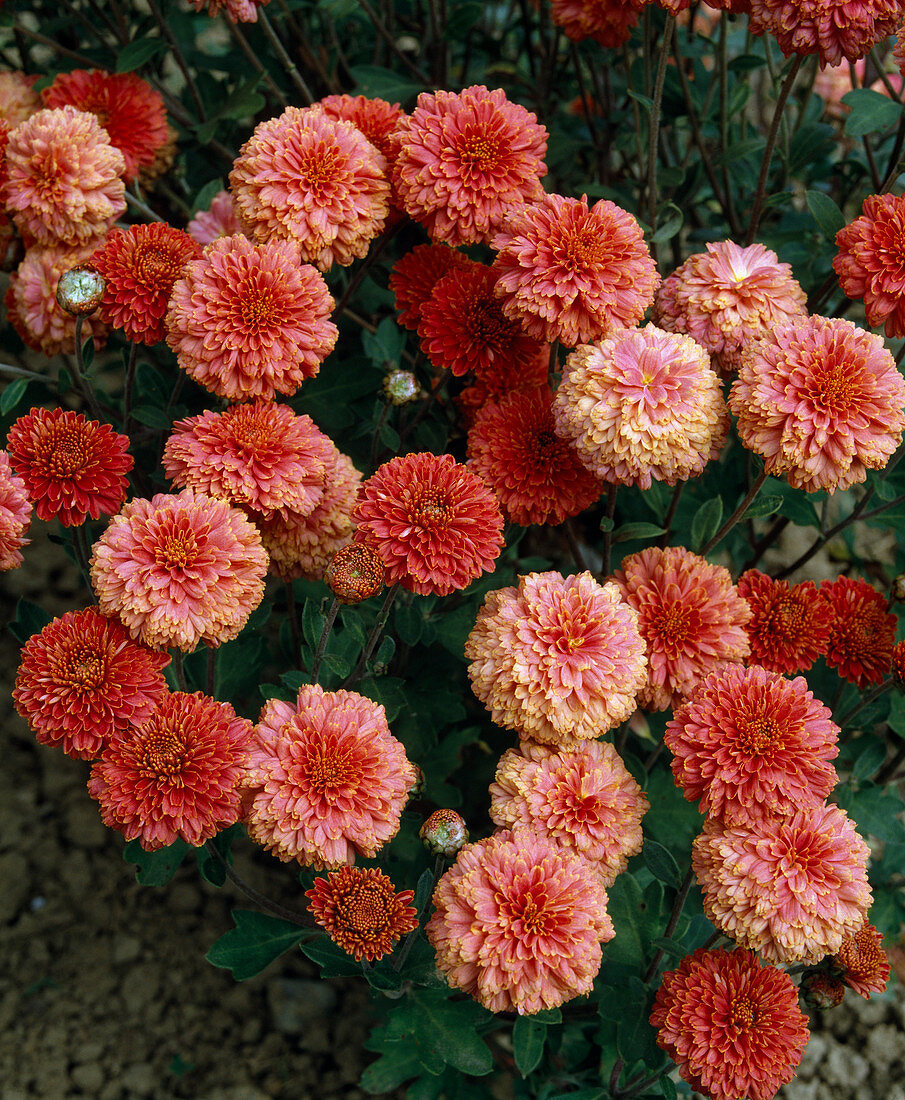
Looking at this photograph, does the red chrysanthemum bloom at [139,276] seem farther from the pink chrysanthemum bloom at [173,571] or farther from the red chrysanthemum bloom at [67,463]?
the pink chrysanthemum bloom at [173,571]

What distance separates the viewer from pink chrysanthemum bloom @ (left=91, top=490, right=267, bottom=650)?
175 cm

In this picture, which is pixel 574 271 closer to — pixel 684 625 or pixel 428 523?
pixel 428 523

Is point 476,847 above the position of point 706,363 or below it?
below

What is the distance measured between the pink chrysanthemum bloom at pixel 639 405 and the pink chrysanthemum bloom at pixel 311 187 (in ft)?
2.03

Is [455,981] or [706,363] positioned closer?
[455,981]

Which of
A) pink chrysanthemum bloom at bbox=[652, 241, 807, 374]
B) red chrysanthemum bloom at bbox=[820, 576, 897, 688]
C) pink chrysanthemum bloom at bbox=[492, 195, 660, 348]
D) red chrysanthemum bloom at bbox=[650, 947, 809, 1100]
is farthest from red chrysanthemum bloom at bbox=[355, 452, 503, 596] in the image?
red chrysanthemum bloom at bbox=[820, 576, 897, 688]

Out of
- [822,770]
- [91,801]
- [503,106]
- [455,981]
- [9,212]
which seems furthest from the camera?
[91,801]

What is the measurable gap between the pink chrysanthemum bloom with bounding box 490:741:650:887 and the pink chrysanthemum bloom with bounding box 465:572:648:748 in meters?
0.05

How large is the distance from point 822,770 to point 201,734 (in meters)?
1.18

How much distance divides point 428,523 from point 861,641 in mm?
1194

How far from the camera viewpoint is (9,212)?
225cm

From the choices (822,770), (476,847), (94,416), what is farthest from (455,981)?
(94,416)

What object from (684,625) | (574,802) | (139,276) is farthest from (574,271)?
(574,802)

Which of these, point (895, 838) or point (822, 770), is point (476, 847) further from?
point (895, 838)
